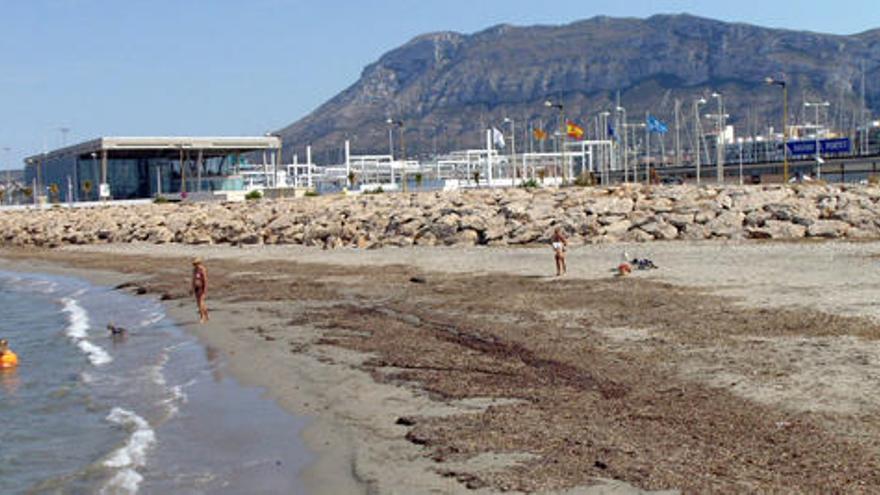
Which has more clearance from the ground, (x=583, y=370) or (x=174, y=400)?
(x=583, y=370)

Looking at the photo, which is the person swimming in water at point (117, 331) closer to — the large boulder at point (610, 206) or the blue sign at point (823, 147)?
the large boulder at point (610, 206)

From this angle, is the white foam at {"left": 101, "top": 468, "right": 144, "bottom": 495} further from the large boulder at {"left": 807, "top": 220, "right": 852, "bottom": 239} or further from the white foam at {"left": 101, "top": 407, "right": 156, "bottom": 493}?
the large boulder at {"left": 807, "top": 220, "right": 852, "bottom": 239}

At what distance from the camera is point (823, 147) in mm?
101188

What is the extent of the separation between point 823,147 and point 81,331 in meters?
89.6

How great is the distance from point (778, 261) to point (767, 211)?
9.80 metres

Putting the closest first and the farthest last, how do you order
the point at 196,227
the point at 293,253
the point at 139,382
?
the point at 139,382, the point at 293,253, the point at 196,227

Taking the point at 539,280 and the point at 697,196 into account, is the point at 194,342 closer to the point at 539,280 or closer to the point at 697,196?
the point at 539,280

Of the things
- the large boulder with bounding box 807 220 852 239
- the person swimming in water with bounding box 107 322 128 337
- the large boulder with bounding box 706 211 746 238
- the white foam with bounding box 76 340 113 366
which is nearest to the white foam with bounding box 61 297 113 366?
the white foam with bounding box 76 340 113 366

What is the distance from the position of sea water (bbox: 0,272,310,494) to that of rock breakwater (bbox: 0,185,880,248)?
714 inches

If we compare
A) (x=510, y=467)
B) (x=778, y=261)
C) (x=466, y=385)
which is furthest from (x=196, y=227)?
(x=510, y=467)

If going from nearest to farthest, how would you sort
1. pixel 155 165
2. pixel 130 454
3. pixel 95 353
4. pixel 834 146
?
pixel 130 454
pixel 95 353
pixel 834 146
pixel 155 165

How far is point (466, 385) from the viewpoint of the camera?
15.0m

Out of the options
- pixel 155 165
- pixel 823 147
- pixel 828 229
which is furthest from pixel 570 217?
pixel 155 165

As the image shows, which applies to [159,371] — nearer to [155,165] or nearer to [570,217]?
[570,217]
